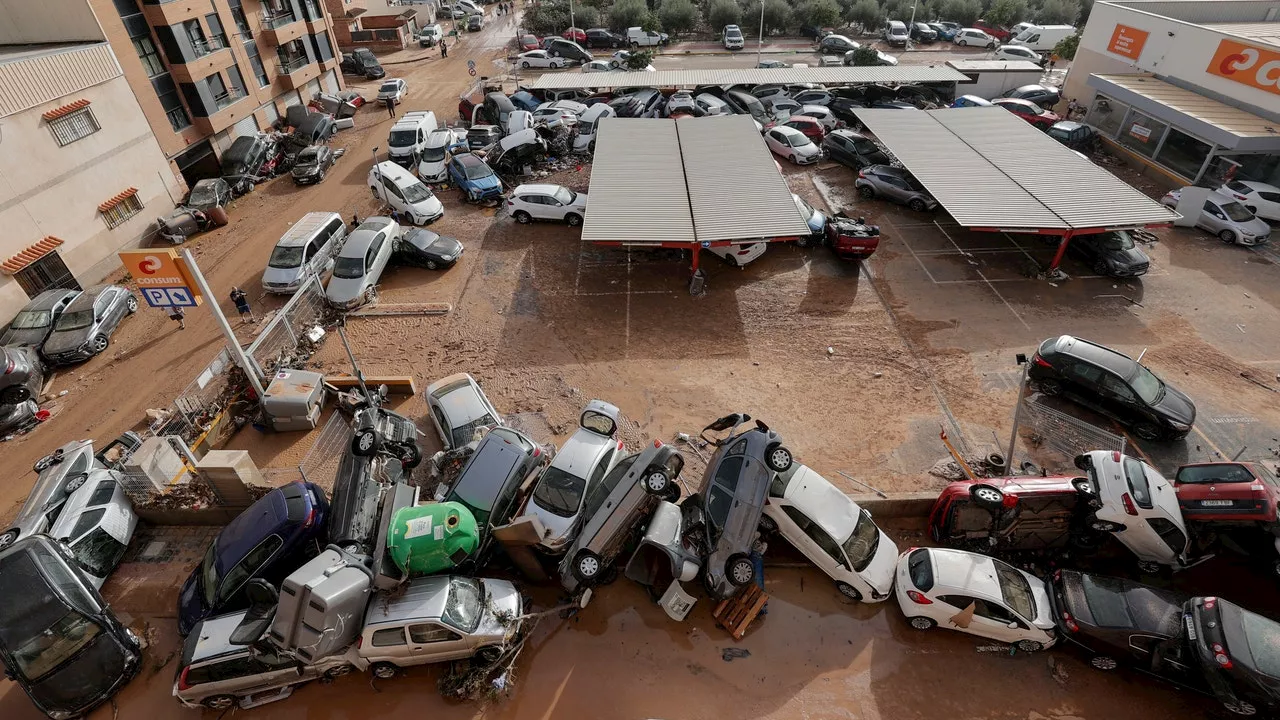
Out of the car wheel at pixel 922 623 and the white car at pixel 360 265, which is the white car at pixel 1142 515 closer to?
the car wheel at pixel 922 623

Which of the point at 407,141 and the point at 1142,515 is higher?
the point at 407,141

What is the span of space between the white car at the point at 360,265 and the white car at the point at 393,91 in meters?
17.2

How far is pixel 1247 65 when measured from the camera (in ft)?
72.4

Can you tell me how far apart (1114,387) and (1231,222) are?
474 inches

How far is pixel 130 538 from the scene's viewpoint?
11.2 metres

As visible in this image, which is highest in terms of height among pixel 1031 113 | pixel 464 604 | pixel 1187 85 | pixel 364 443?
pixel 1187 85

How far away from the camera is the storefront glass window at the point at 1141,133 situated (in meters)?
23.9

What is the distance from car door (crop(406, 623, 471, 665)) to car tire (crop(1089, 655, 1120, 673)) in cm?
925

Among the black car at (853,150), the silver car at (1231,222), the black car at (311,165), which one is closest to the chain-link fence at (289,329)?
the black car at (311,165)

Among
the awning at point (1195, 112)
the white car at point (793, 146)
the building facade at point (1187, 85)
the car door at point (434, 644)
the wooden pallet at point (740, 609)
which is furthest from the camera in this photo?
the white car at point (793, 146)

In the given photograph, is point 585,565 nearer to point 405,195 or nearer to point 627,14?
point 405,195

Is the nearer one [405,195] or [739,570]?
[739,570]

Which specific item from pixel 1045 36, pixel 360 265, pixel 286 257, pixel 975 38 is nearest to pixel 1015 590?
pixel 360 265

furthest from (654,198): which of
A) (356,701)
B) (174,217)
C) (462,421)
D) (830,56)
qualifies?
(830,56)
